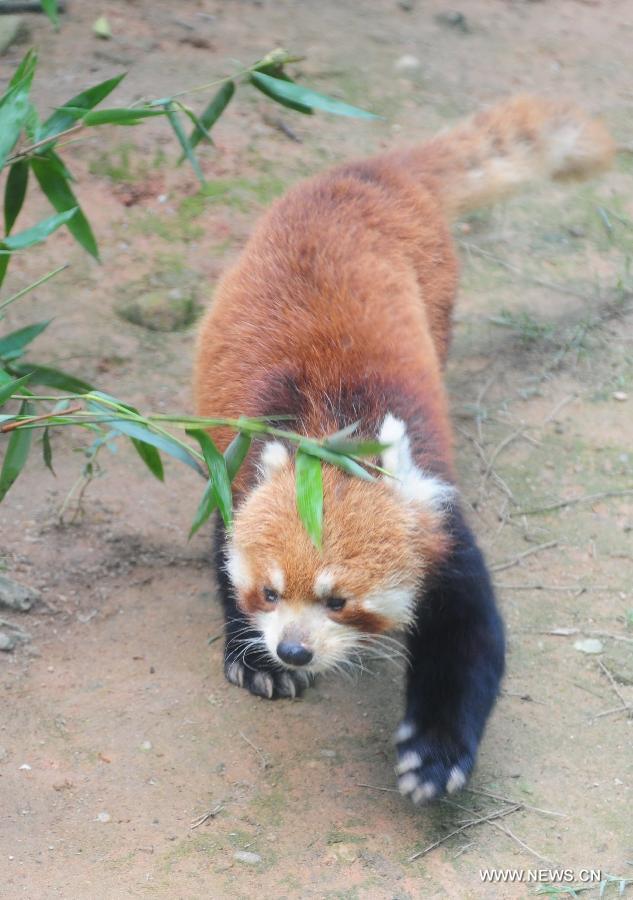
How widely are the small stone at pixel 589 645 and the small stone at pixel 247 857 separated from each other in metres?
1.33

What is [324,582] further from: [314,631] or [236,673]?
[236,673]

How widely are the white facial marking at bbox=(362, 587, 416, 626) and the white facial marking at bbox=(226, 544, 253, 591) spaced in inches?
14.3

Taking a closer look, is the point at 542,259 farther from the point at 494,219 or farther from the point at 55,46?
the point at 55,46

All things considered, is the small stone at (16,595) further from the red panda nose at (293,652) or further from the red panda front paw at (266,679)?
the red panda nose at (293,652)

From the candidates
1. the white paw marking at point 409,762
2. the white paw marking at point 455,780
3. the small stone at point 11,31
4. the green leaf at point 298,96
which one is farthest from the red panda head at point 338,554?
the small stone at point 11,31

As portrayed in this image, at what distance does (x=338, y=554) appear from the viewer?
2.81 metres

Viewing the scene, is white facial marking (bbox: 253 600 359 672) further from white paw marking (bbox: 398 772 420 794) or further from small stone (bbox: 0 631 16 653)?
small stone (bbox: 0 631 16 653)

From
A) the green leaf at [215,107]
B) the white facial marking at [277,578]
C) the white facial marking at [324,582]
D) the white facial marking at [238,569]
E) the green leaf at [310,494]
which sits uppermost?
the green leaf at [215,107]

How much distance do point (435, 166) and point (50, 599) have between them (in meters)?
2.27

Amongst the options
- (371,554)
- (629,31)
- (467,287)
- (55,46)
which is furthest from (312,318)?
(629,31)

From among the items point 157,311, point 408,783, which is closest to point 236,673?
point 408,783

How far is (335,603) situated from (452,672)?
1.44 ft

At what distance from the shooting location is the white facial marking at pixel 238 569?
301 centimetres

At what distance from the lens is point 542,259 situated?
17.8 ft
